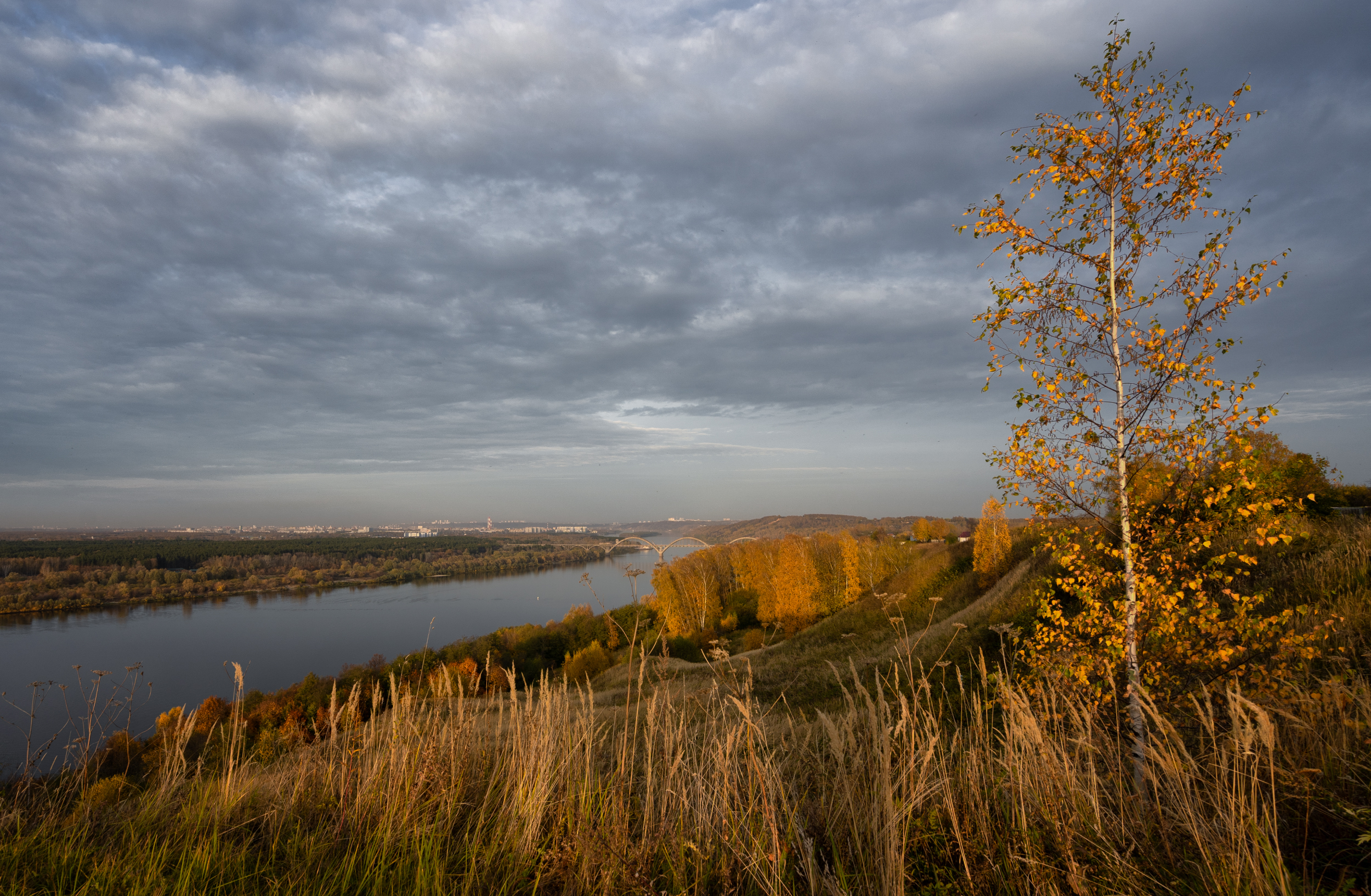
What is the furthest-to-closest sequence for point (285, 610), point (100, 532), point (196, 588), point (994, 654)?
point (100, 532) < point (196, 588) < point (285, 610) < point (994, 654)

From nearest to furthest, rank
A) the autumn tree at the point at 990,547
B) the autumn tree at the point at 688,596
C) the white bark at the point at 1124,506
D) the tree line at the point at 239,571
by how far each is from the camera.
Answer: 1. the white bark at the point at 1124,506
2. the autumn tree at the point at 990,547
3. the autumn tree at the point at 688,596
4. the tree line at the point at 239,571

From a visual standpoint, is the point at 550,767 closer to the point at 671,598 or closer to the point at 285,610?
the point at 671,598

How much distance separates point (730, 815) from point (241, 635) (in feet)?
243

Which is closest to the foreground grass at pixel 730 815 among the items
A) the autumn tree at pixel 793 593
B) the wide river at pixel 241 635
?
the wide river at pixel 241 635

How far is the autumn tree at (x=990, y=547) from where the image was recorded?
96.1ft

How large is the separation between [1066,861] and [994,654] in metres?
14.5

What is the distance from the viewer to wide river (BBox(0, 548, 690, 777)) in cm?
4097

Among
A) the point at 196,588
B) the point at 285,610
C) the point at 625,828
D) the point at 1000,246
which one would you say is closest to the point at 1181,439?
the point at 1000,246

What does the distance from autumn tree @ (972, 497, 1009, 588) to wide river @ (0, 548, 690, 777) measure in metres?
17.3

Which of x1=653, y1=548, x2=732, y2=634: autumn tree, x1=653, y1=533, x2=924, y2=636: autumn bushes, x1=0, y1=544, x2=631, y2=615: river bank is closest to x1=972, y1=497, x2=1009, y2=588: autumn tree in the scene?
x1=653, y1=533, x2=924, y2=636: autumn bushes

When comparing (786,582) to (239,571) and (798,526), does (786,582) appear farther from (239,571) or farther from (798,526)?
(239,571)

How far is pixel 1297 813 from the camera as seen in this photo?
2.59 metres

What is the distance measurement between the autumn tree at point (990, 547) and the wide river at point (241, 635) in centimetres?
1726

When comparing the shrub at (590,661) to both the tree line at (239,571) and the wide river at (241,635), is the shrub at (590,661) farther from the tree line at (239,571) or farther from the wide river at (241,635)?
the tree line at (239,571)
